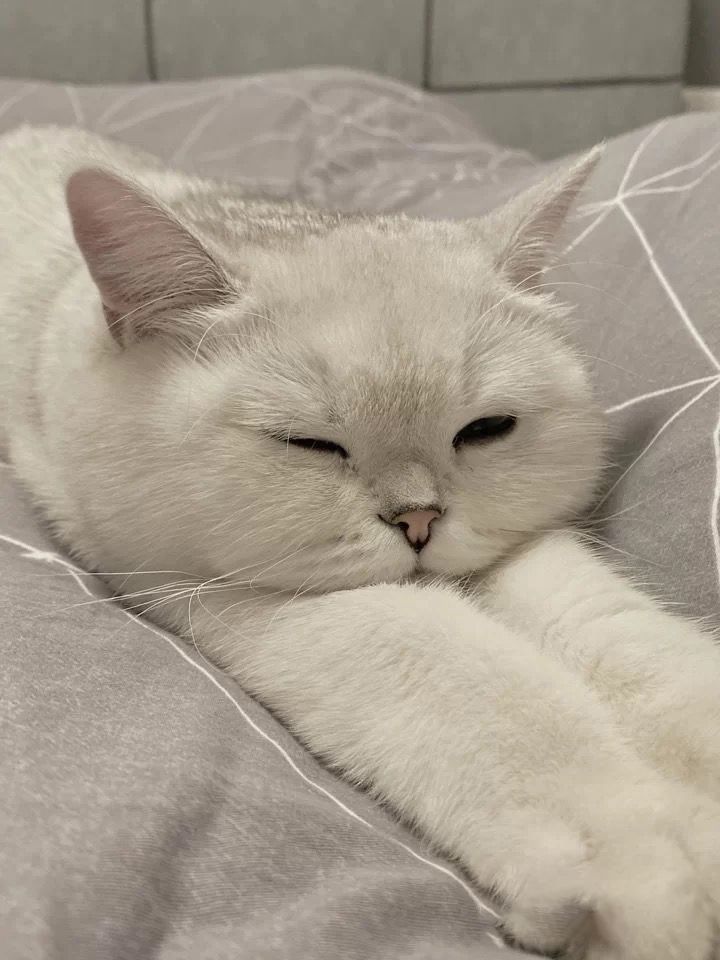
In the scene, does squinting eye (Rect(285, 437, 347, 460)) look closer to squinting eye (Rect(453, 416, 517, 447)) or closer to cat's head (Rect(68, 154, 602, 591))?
cat's head (Rect(68, 154, 602, 591))

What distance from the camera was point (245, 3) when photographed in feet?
8.92

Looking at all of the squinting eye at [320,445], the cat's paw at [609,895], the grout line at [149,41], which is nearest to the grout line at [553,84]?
the grout line at [149,41]

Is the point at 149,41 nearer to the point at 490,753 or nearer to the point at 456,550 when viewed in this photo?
the point at 456,550

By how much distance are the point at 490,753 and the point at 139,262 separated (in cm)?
59

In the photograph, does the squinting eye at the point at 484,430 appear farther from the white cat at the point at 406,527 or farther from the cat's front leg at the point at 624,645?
the cat's front leg at the point at 624,645

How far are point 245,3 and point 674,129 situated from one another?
1945 millimetres

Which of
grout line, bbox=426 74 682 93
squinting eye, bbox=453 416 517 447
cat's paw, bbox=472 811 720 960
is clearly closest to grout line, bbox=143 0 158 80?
grout line, bbox=426 74 682 93

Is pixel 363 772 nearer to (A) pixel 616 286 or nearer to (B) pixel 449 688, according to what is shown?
(B) pixel 449 688

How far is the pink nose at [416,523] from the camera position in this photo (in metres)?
0.80

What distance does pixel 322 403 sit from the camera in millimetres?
804

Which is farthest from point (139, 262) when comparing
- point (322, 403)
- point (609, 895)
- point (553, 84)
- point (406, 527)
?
point (553, 84)

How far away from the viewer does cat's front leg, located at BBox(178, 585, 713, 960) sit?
1.85 feet

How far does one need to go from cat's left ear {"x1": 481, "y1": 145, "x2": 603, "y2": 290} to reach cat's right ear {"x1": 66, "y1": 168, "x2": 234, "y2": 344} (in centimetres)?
35

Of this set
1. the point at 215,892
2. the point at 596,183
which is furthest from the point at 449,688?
the point at 596,183
